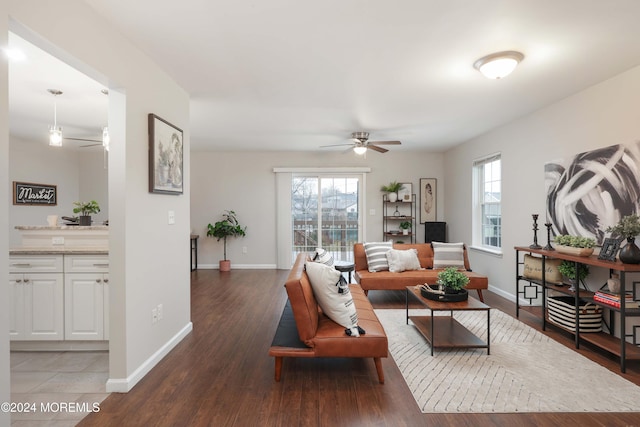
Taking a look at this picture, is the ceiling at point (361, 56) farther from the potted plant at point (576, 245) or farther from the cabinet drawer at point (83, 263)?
the cabinet drawer at point (83, 263)

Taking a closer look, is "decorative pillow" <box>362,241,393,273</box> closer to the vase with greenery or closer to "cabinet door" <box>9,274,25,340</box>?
the vase with greenery

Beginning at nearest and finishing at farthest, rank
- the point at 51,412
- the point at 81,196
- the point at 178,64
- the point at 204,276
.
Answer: the point at 51,412 → the point at 178,64 → the point at 204,276 → the point at 81,196

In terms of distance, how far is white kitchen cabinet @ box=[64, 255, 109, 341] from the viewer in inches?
116

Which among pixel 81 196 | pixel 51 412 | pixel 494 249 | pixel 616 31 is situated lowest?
pixel 51 412

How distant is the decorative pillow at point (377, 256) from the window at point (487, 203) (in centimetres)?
180

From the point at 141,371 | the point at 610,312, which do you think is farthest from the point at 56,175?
the point at 610,312

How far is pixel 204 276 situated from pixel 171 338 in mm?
3500

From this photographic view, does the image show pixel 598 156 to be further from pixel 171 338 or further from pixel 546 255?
pixel 171 338

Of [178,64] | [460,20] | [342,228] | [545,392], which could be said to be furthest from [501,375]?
[342,228]

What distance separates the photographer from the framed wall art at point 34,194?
19.1 ft

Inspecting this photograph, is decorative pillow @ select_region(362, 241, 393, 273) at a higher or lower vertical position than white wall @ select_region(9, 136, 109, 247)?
lower

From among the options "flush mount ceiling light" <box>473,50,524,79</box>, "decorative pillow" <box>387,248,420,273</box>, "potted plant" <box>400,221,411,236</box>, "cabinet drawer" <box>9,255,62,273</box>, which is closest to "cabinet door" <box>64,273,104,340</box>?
"cabinet drawer" <box>9,255,62,273</box>

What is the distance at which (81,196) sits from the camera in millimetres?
7215

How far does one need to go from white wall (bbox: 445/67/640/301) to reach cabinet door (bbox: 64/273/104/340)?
16.0ft
